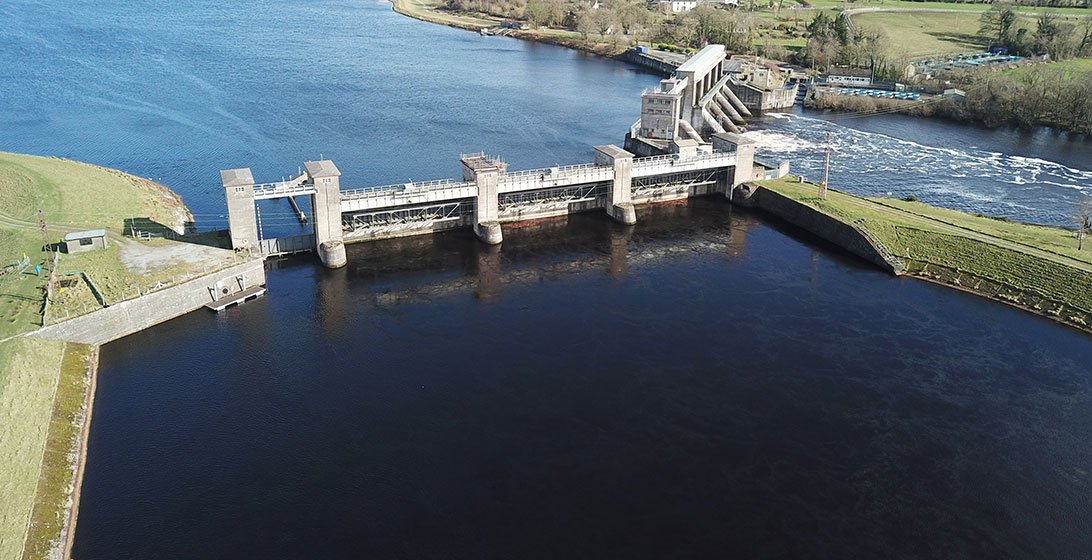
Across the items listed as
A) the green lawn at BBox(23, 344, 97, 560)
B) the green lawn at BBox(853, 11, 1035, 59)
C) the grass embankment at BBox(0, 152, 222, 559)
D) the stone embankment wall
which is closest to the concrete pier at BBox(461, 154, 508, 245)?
the grass embankment at BBox(0, 152, 222, 559)

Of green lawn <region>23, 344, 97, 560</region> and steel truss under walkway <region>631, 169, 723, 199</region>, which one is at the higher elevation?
steel truss under walkway <region>631, 169, 723, 199</region>

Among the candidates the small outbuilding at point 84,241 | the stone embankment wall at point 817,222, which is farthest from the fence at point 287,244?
the stone embankment wall at point 817,222

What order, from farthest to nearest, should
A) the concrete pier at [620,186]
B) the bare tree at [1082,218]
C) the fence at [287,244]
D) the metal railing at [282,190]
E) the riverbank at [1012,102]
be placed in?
the riverbank at [1012,102] → the concrete pier at [620,186] → the bare tree at [1082,218] → the fence at [287,244] → the metal railing at [282,190]

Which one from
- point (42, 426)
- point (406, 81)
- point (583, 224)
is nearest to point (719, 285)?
point (583, 224)

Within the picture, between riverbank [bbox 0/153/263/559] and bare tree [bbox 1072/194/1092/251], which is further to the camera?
bare tree [bbox 1072/194/1092/251]

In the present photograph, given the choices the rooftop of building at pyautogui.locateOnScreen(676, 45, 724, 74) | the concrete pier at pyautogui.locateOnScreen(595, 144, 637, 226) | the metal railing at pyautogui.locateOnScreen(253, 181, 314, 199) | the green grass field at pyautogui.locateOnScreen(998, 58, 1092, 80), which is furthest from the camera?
the green grass field at pyautogui.locateOnScreen(998, 58, 1092, 80)

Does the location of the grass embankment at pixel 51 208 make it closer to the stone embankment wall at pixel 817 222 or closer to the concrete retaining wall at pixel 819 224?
the stone embankment wall at pixel 817 222

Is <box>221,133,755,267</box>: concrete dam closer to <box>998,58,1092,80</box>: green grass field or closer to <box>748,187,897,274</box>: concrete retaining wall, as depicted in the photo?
<box>748,187,897,274</box>: concrete retaining wall
